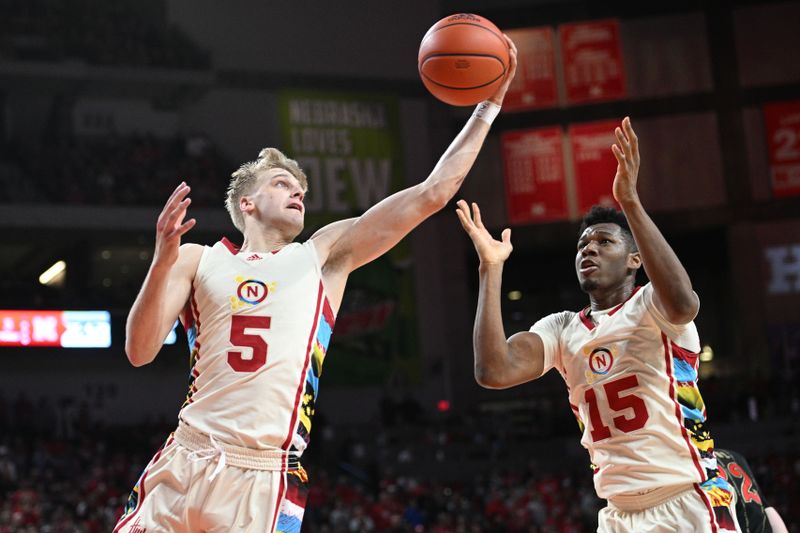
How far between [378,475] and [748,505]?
16.0 m

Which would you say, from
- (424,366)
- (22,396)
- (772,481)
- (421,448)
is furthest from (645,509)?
(424,366)

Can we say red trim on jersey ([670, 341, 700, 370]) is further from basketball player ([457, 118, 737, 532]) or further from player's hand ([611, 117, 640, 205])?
player's hand ([611, 117, 640, 205])

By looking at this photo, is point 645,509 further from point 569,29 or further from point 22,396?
point 569,29

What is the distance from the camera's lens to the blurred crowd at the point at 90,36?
958 inches

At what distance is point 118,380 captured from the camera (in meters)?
24.8

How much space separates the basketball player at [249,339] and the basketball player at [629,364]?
823mm

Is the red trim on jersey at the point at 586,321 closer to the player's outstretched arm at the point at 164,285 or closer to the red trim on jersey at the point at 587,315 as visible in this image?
the red trim on jersey at the point at 587,315

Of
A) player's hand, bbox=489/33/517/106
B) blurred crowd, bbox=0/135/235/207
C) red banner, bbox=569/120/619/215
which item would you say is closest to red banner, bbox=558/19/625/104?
red banner, bbox=569/120/619/215

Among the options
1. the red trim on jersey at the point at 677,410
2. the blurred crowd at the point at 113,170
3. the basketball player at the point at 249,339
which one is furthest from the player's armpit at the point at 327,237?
the blurred crowd at the point at 113,170

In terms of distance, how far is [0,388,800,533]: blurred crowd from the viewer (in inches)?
680

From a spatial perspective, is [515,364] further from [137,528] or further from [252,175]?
[137,528]

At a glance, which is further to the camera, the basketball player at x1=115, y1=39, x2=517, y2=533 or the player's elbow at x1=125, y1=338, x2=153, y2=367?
the player's elbow at x1=125, y1=338, x2=153, y2=367

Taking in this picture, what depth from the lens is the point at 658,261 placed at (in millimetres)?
4578

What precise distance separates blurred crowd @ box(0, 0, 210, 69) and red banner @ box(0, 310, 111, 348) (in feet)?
20.4
